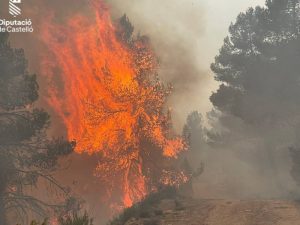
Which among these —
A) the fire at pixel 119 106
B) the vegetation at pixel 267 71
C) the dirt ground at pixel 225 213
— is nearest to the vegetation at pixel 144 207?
the dirt ground at pixel 225 213

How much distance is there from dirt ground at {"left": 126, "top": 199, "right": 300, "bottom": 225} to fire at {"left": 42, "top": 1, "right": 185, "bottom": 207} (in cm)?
630

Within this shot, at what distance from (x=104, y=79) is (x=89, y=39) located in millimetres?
4273

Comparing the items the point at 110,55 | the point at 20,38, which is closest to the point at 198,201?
the point at 110,55

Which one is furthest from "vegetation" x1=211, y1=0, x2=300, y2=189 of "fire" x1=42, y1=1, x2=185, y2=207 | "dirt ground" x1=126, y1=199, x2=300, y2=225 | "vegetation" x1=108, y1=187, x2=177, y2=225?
"dirt ground" x1=126, y1=199, x2=300, y2=225

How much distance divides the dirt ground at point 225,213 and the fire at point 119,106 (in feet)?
20.7

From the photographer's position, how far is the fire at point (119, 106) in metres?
25.3

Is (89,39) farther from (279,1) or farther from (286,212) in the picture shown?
(286,212)

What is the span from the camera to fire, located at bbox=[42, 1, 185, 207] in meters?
25.3

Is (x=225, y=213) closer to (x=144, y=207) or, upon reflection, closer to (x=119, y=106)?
(x=144, y=207)

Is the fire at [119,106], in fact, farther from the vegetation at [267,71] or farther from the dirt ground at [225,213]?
the vegetation at [267,71]

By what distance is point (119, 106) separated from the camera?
25.5 meters

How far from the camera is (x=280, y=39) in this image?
3167 cm

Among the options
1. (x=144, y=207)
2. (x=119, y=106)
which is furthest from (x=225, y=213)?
(x=119, y=106)

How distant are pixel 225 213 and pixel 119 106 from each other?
11.0 m
